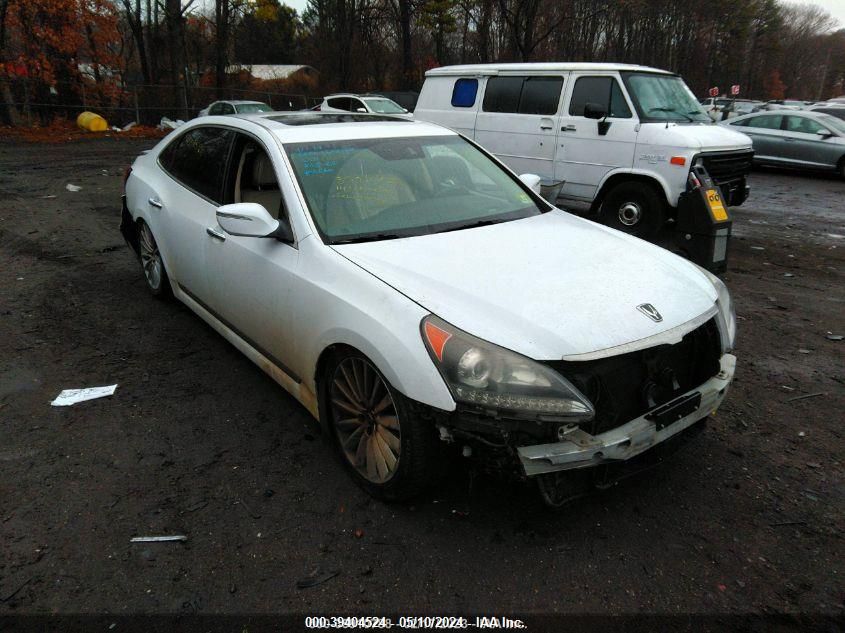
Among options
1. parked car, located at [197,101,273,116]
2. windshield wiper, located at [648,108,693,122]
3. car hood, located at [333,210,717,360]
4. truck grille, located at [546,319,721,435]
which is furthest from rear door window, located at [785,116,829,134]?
parked car, located at [197,101,273,116]

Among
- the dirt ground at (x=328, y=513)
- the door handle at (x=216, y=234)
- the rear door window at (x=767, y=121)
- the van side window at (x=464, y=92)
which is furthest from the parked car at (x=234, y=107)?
the door handle at (x=216, y=234)

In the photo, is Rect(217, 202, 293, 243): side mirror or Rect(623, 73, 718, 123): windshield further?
Rect(623, 73, 718, 123): windshield

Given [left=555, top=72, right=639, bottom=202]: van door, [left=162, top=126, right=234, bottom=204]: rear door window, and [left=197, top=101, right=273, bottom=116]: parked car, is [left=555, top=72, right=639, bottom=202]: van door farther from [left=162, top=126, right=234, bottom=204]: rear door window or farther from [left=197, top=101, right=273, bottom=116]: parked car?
[left=197, top=101, right=273, bottom=116]: parked car

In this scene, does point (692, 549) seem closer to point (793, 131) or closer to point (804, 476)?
point (804, 476)

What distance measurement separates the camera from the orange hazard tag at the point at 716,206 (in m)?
5.87

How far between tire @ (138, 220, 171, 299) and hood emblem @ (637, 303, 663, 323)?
3.73 m

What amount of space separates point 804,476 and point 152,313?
472 centimetres

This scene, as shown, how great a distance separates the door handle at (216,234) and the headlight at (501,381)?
1908 millimetres

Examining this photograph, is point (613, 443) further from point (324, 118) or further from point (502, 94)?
point (502, 94)

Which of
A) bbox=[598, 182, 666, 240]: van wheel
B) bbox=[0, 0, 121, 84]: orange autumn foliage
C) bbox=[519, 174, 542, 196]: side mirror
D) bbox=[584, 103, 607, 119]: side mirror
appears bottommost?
bbox=[598, 182, 666, 240]: van wheel

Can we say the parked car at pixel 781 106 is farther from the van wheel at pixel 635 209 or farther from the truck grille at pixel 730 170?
the van wheel at pixel 635 209

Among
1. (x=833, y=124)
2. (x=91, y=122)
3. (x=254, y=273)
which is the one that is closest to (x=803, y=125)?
(x=833, y=124)

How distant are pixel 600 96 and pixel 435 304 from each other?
6506 mm

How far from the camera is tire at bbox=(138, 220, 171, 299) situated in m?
4.95
